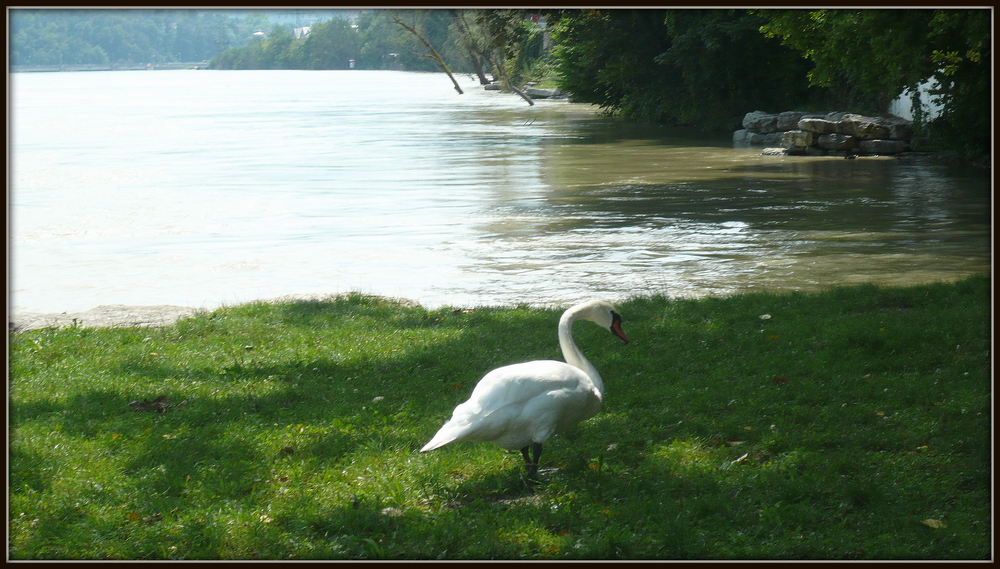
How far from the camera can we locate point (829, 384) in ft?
22.6

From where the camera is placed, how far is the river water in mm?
12492

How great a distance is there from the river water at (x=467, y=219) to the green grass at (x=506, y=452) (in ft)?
5.31

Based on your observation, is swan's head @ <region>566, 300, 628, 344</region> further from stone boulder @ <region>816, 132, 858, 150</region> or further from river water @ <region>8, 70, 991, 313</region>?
stone boulder @ <region>816, 132, 858, 150</region>

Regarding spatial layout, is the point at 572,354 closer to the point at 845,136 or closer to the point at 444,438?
the point at 444,438

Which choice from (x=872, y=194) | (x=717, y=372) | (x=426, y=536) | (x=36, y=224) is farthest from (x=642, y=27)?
(x=426, y=536)

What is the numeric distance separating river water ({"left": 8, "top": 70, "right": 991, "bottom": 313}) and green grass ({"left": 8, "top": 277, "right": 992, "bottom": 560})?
1.62 m

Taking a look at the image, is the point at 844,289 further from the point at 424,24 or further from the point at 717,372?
the point at 424,24

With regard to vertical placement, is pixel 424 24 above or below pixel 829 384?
above

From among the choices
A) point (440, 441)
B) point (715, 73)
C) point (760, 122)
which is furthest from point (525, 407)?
point (715, 73)

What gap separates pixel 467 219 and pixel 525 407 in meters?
13.1

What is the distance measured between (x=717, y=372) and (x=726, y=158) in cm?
2274

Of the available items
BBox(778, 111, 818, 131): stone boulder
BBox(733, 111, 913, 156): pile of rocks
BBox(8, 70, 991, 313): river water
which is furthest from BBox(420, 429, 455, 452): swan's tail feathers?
BBox(778, 111, 818, 131): stone boulder

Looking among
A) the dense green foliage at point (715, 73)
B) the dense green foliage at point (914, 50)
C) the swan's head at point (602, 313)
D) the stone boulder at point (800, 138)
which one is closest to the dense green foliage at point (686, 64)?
the dense green foliage at point (715, 73)

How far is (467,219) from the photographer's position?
1811 cm
